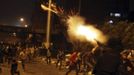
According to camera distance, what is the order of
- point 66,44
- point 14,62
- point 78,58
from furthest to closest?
point 66,44 → point 78,58 → point 14,62

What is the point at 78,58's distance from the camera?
956 inches

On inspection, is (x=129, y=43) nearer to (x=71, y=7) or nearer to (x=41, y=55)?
(x=41, y=55)

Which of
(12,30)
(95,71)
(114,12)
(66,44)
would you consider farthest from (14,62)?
(114,12)

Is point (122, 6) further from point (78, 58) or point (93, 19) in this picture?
point (78, 58)

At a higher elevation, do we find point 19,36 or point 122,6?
point 122,6

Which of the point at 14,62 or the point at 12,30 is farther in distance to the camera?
the point at 12,30

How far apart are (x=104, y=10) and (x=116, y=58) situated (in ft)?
254

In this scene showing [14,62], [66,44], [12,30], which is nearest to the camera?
[14,62]

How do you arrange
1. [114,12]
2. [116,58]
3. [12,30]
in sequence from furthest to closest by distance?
1. [114,12]
2. [12,30]
3. [116,58]

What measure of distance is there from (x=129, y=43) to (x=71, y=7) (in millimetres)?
46496

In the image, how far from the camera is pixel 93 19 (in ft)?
258

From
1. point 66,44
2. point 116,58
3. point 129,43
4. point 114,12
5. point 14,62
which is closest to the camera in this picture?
point 116,58

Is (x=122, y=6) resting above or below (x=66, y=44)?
above

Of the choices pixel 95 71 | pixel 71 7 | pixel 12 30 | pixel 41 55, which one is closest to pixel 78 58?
pixel 95 71
